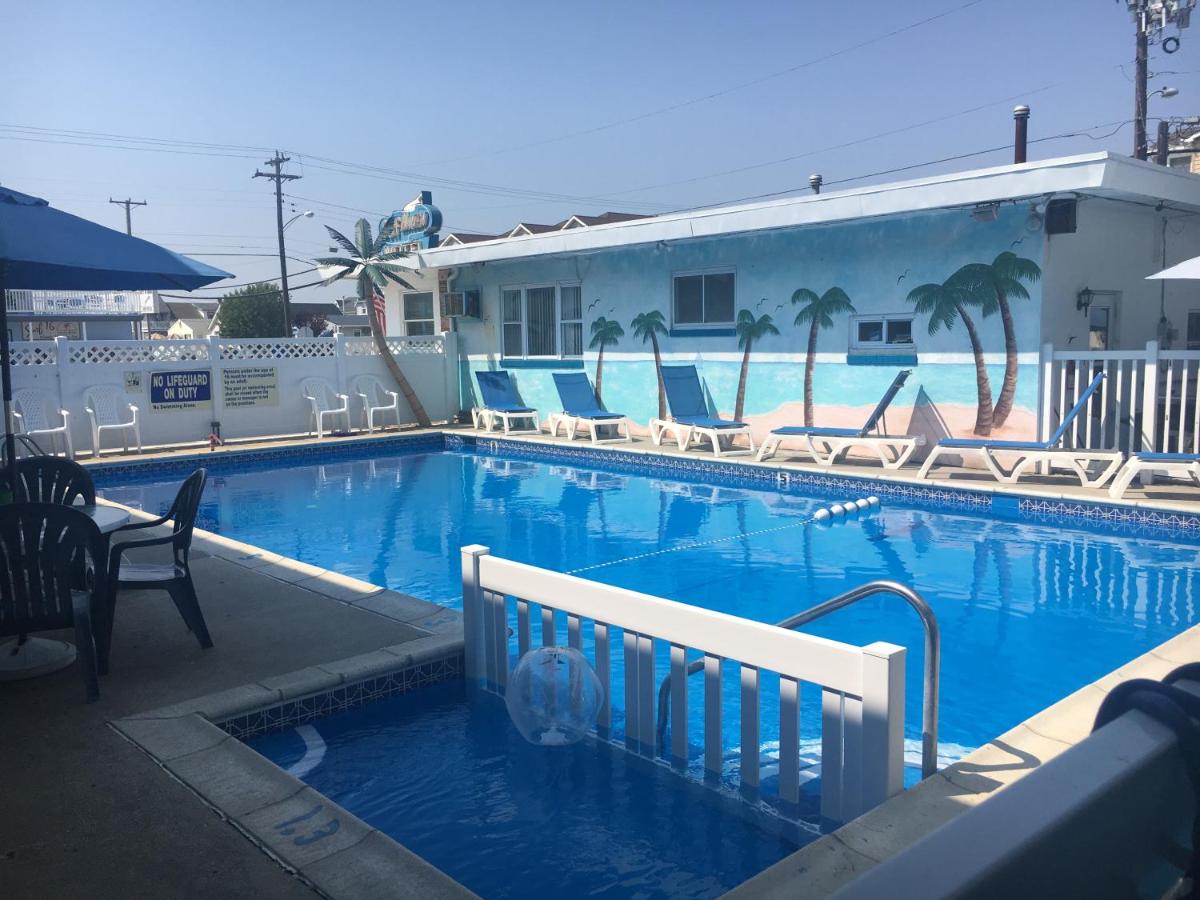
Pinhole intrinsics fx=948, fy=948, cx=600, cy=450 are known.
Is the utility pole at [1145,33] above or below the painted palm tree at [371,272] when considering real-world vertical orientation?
above

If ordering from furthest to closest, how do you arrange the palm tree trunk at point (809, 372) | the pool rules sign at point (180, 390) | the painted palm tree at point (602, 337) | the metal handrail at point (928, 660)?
the painted palm tree at point (602, 337) → the pool rules sign at point (180, 390) → the palm tree trunk at point (809, 372) → the metal handrail at point (928, 660)

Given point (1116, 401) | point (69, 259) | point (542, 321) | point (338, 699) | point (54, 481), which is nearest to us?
point (338, 699)

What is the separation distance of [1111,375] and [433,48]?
30.6 ft

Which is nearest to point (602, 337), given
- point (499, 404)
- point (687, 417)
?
point (499, 404)

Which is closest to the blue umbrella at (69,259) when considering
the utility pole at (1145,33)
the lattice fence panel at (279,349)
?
the lattice fence panel at (279,349)

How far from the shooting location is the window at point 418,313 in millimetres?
18406

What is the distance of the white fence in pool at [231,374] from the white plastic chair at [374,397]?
128 mm

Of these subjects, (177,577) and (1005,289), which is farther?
(1005,289)

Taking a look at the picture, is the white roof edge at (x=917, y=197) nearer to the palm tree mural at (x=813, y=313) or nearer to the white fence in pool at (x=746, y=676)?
the palm tree mural at (x=813, y=313)

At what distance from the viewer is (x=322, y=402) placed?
1555 centimetres

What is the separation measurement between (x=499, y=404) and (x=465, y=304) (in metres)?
2.12

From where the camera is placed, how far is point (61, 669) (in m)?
4.23

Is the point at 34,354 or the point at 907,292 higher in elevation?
the point at 907,292

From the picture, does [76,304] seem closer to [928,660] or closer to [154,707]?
[154,707]
